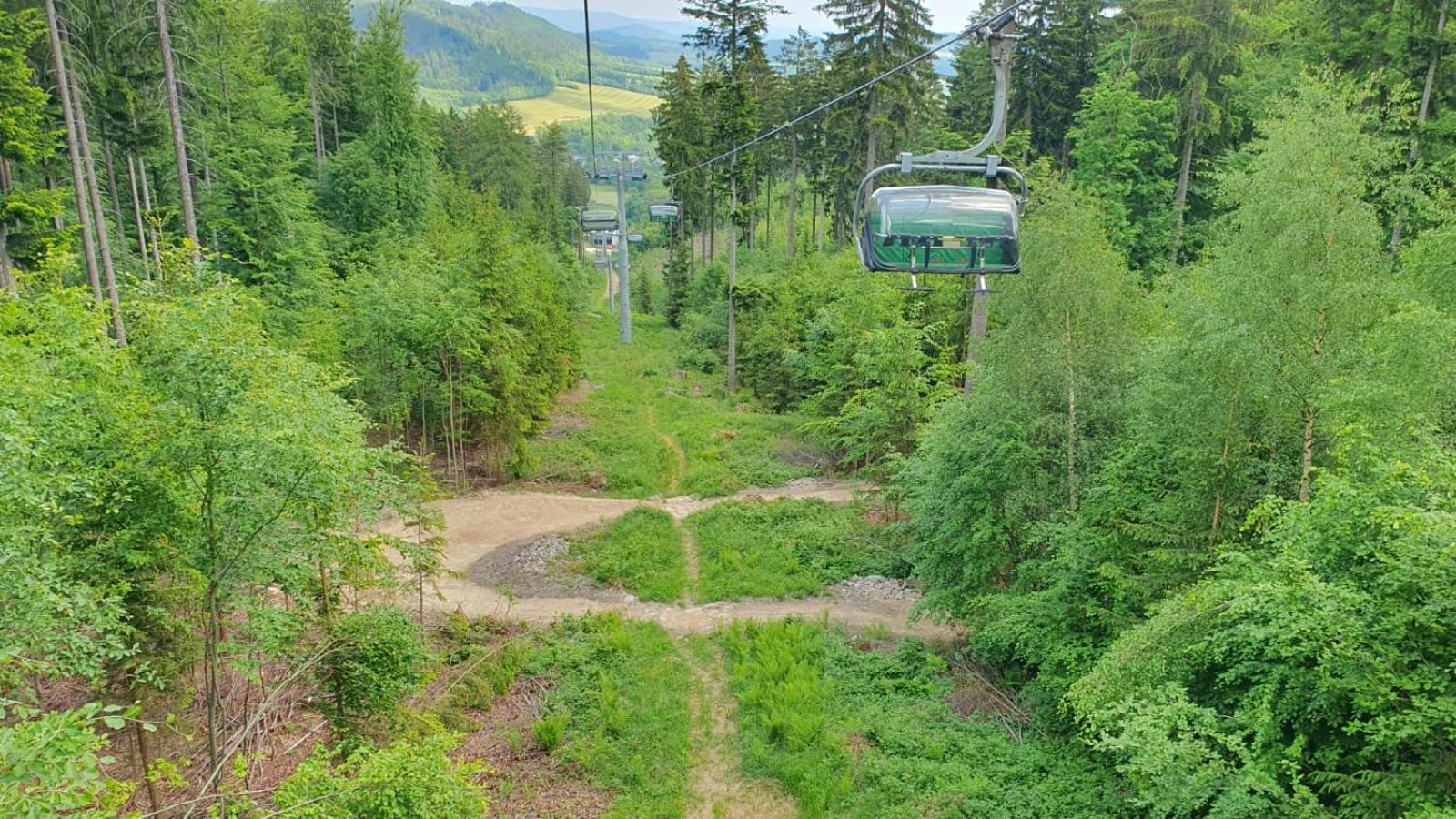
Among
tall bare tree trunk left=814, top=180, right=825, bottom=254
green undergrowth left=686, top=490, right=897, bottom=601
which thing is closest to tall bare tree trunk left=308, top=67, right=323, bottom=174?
tall bare tree trunk left=814, top=180, right=825, bottom=254

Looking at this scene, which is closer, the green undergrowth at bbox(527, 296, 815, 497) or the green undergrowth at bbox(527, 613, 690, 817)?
the green undergrowth at bbox(527, 613, 690, 817)

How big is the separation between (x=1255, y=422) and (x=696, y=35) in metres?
26.3

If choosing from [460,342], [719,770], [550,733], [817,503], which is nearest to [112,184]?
[460,342]

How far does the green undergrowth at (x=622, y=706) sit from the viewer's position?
34.8 ft

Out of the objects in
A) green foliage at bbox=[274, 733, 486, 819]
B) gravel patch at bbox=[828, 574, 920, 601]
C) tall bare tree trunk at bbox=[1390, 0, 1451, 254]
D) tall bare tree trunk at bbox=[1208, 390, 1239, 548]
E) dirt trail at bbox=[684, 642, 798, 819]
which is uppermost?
tall bare tree trunk at bbox=[1390, 0, 1451, 254]

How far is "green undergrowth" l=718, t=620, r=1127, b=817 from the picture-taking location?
9.38 meters

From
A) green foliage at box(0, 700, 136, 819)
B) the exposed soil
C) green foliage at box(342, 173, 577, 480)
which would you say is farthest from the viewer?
green foliage at box(342, 173, 577, 480)

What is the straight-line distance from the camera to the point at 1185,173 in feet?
85.9

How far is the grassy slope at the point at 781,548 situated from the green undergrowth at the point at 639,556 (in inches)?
23.3

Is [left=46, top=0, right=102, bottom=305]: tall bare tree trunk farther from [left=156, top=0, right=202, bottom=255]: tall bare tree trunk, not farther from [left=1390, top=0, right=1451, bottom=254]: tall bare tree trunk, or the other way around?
[left=1390, top=0, right=1451, bottom=254]: tall bare tree trunk

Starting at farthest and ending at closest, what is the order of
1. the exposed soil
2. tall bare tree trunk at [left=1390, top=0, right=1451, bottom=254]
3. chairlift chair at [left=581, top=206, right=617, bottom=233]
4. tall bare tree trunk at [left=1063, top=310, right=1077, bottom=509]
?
chairlift chair at [left=581, top=206, right=617, bottom=233], tall bare tree trunk at [left=1390, top=0, right=1451, bottom=254], tall bare tree trunk at [left=1063, top=310, right=1077, bottom=509], the exposed soil

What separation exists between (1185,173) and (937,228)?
24.0 metres

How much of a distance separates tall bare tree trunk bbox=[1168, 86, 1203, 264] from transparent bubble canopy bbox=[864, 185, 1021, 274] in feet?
69.0

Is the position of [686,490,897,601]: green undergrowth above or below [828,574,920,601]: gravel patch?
above
